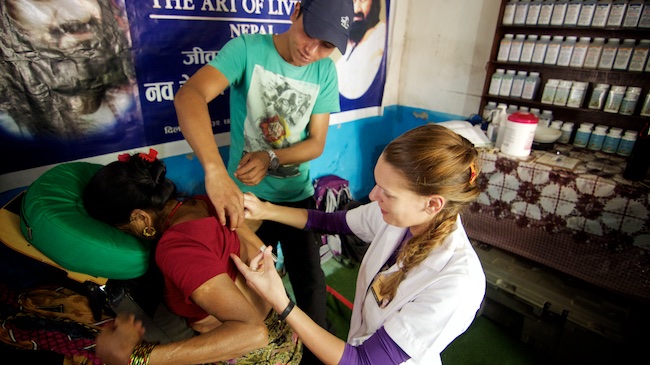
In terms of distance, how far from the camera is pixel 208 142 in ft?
3.81

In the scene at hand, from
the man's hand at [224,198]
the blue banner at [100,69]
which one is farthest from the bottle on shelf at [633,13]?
the man's hand at [224,198]

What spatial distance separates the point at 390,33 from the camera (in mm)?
3035

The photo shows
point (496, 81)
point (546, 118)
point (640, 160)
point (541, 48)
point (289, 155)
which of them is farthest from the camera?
point (496, 81)

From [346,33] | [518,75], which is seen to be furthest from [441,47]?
[346,33]

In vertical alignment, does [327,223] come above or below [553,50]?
below

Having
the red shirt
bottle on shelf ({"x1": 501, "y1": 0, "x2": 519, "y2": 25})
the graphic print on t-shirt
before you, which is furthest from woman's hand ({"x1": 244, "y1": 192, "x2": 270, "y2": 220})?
bottle on shelf ({"x1": 501, "y1": 0, "x2": 519, "y2": 25})

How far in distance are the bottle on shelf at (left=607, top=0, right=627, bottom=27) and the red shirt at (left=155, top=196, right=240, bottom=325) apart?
2.64 m

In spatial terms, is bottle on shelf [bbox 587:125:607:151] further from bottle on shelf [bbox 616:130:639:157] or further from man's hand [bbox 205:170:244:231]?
man's hand [bbox 205:170:244:231]

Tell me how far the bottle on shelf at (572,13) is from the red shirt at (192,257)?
257cm

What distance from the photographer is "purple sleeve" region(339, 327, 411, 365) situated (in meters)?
0.97

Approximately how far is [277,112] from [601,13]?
220cm

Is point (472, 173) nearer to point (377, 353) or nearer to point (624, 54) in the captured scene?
point (377, 353)

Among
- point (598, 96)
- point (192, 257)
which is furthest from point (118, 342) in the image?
point (598, 96)

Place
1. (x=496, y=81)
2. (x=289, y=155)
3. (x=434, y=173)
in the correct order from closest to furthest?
1. (x=434, y=173)
2. (x=289, y=155)
3. (x=496, y=81)
